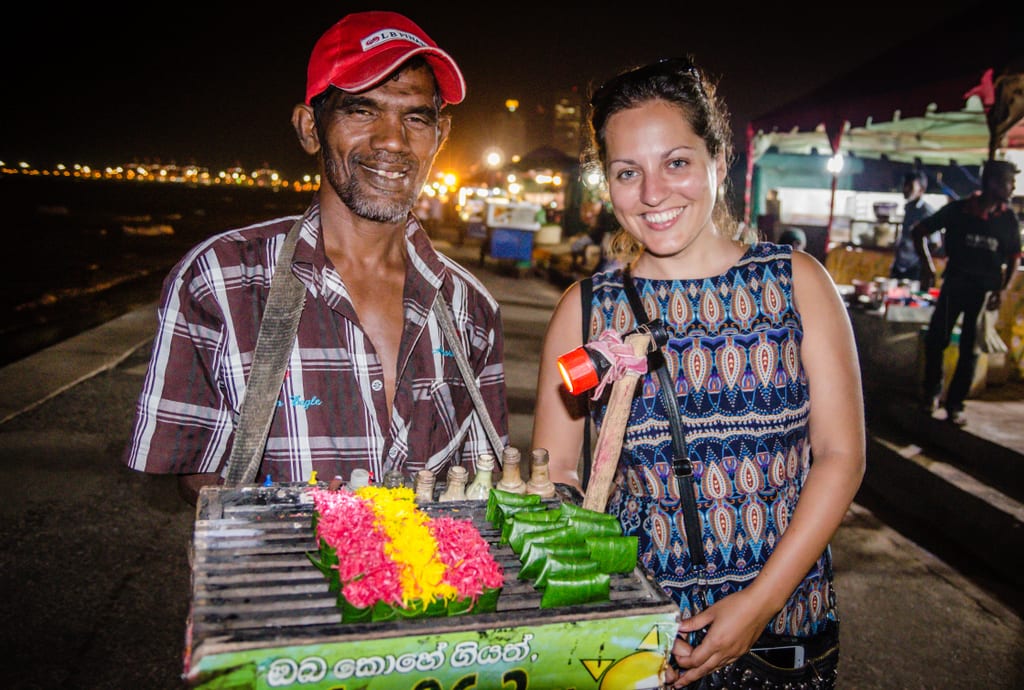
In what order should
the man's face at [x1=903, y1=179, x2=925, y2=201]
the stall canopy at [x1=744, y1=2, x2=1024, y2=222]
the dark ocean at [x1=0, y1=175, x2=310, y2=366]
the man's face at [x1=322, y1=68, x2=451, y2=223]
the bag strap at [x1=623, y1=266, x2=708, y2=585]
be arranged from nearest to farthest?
the bag strap at [x1=623, y1=266, x2=708, y2=585] → the man's face at [x1=322, y1=68, x2=451, y2=223] → the stall canopy at [x1=744, y1=2, x2=1024, y2=222] → the man's face at [x1=903, y1=179, x2=925, y2=201] → the dark ocean at [x1=0, y1=175, x2=310, y2=366]

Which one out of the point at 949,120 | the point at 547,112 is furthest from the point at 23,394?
the point at 547,112

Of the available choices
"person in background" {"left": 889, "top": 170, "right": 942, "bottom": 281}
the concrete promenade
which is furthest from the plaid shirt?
"person in background" {"left": 889, "top": 170, "right": 942, "bottom": 281}

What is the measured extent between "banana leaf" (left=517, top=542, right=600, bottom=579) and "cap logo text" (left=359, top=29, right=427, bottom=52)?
1606 mm

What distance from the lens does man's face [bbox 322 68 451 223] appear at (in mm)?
2184

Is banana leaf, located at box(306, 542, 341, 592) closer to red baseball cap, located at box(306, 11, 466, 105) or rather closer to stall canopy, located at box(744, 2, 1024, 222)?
red baseball cap, located at box(306, 11, 466, 105)

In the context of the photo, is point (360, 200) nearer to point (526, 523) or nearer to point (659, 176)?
point (659, 176)

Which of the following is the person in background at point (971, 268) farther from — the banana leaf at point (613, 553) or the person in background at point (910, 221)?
the banana leaf at point (613, 553)

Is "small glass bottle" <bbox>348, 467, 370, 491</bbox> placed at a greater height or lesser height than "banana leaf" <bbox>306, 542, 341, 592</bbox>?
greater

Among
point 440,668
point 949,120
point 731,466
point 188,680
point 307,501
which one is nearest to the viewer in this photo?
point 188,680

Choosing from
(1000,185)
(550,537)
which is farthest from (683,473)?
(1000,185)

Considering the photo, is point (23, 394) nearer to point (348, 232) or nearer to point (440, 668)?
point (348, 232)

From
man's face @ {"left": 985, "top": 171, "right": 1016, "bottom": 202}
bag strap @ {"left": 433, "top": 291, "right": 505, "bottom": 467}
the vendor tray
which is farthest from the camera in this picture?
man's face @ {"left": 985, "top": 171, "right": 1016, "bottom": 202}

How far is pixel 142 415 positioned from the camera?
6.34 ft

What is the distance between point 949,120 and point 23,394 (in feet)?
50.9
